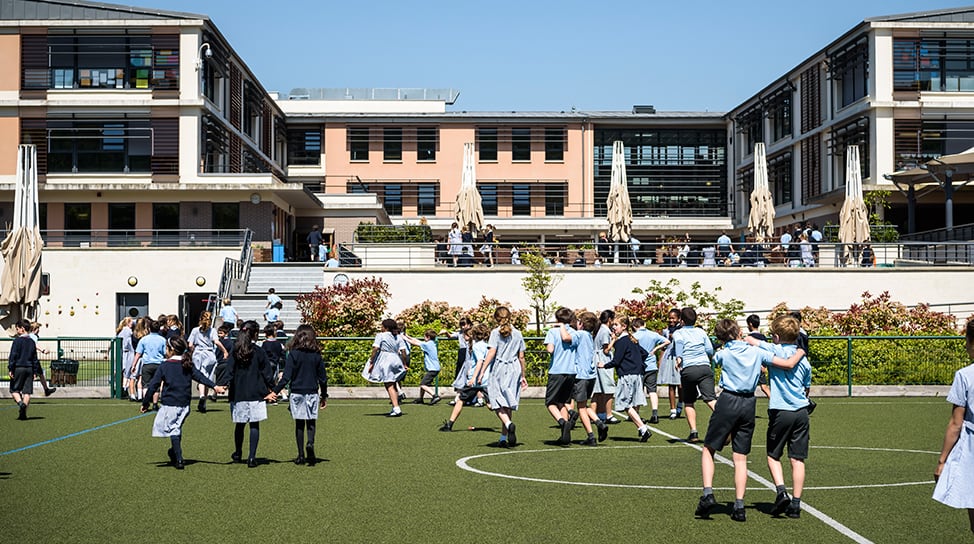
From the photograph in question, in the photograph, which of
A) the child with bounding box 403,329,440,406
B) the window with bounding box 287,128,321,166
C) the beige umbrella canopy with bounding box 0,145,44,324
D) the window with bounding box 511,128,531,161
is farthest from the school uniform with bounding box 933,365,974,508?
the window with bounding box 287,128,321,166

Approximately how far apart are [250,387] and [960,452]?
27.8 feet

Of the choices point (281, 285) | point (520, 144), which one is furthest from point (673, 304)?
point (520, 144)

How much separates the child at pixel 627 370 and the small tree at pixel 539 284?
1617 cm

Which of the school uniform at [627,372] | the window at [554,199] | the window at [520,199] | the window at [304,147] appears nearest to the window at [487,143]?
the window at [520,199]

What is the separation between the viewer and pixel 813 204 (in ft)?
177

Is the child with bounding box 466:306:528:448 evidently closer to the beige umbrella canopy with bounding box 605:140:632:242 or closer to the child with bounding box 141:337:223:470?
the child with bounding box 141:337:223:470

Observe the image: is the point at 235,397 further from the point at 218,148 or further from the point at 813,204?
the point at 813,204

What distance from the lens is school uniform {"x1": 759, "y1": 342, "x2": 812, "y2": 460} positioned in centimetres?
973

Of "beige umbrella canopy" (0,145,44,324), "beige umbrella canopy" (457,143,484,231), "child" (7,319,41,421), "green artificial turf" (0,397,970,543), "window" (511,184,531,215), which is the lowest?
"green artificial turf" (0,397,970,543)

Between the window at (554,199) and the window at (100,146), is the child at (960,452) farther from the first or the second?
the window at (554,199)

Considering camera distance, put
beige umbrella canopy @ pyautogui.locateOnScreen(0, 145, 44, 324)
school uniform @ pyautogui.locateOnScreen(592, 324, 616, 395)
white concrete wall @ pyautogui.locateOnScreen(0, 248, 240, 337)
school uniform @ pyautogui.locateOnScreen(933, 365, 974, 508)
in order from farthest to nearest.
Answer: white concrete wall @ pyautogui.locateOnScreen(0, 248, 240, 337) → beige umbrella canopy @ pyautogui.locateOnScreen(0, 145, 44, 324) → school uniform @ pyautogui.locateOnScreen(592, 324, 616, 395) → school uniform @ pyautogui.locateOnScreen(933, 365, 974, 508)

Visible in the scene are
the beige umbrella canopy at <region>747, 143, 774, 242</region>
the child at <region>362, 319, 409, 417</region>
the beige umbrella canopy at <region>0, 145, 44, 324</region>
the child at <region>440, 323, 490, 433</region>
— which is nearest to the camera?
the child at <region>440, 323, 490, 433</region>

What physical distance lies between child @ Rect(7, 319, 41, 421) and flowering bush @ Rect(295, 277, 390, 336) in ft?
33.0

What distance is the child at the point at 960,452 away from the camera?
7.21 metres
